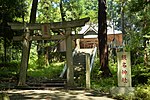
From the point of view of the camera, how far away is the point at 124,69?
10.3 meters

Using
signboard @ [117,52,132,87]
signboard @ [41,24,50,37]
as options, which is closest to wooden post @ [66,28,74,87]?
signboard @ [41,24,50,37]

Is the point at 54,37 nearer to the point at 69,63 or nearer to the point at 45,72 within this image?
the point at 69,63

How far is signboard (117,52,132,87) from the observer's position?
10141 millimetres

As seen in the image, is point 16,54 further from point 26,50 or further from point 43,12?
point 26,50

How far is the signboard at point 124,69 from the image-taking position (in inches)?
399

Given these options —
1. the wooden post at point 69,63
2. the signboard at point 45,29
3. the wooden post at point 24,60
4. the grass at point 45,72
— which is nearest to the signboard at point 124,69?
the wooden post at point 69,63

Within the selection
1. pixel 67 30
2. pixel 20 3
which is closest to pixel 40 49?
pixel 20 3

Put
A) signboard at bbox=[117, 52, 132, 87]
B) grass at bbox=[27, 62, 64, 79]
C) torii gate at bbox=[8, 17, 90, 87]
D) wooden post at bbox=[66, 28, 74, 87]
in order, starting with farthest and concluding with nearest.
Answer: grass at bbox=[27, 62, 64, 79] → torii gate at bbox=[8, 17, 90, 87] → wooden post at bbox=[66, 28, 74, 87] → signboard at bbox=[117, 52, 132, 87]

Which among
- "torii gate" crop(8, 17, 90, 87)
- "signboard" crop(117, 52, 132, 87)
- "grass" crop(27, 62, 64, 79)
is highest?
"torii gate" crop(8, 17, 90, 87)

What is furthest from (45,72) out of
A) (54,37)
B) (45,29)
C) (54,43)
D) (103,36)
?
(54,43)

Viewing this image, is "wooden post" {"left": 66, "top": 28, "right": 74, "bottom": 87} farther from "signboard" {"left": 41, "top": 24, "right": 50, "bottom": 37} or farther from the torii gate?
"signboard" {"left": 41, "top": 24, "right": 50, "bottom": 37}

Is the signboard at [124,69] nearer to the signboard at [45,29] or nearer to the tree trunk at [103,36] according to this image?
the signboard at [45,29]

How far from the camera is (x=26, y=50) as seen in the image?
553 inches

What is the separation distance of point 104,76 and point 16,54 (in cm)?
2337
